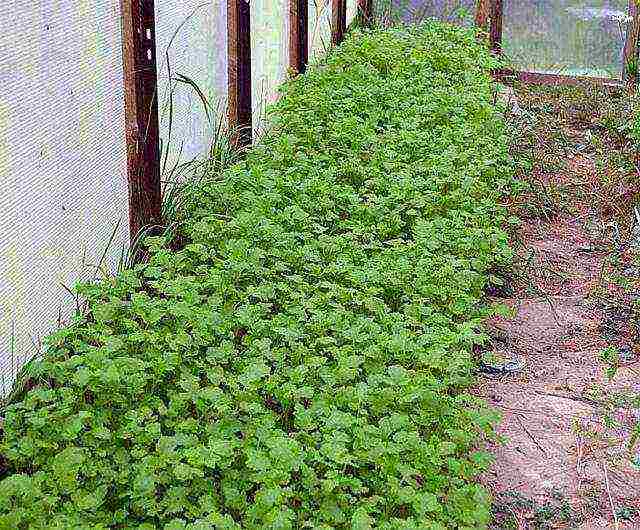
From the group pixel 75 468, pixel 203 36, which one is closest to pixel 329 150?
pixel 203 36

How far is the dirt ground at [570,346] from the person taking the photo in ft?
10.0

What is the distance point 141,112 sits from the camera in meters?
3.79

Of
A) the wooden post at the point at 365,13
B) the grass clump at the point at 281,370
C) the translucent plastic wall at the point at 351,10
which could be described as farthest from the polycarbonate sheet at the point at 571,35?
the grass clump at the point at 281,370

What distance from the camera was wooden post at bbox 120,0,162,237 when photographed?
3.70 meters

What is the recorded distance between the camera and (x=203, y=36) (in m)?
4.83

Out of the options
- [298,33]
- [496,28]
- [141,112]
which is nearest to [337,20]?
[496,28]

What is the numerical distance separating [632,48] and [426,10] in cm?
203

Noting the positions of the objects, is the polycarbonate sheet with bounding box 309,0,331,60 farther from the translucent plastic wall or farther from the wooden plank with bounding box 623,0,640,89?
the wooden plank with bounding box 623,0,640,89

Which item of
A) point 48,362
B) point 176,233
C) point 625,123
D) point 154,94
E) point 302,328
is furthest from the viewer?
point 625,123

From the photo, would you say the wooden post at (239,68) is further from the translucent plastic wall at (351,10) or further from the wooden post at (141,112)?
the translucent plastic wall at (351,10)

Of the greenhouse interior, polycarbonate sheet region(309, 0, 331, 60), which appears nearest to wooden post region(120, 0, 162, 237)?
the greenhouse interior

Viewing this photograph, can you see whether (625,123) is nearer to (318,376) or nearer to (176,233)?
(176,233)

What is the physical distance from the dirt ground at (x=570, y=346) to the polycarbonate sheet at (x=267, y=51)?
165cm

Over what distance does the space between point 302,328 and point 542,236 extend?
97.2 inches
